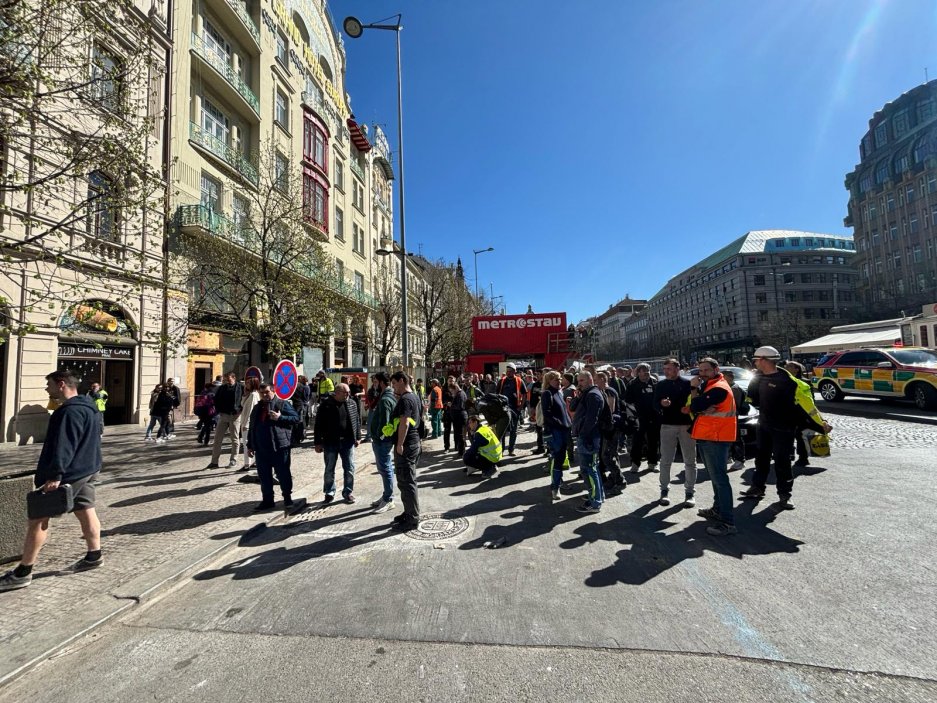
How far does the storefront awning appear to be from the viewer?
83.6ft

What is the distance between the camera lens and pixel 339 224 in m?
29.0

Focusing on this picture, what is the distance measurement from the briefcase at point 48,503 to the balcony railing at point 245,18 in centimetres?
2301

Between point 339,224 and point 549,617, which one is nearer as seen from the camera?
point 549,617

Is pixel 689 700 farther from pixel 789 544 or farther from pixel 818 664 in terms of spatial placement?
pixel 789 544

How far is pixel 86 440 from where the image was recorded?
152 inches

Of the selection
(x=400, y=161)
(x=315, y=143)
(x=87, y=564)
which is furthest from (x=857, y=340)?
(x=87, y=564)

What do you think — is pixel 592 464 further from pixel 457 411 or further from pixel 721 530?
pixel 457 411

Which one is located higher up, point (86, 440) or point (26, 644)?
point (86, 440)

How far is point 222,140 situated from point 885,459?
2382 cm

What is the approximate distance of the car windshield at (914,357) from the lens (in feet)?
43.9

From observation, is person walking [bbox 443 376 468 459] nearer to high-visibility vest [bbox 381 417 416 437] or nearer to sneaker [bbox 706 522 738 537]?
high-visibility vest [bbox 381 417 416 437]

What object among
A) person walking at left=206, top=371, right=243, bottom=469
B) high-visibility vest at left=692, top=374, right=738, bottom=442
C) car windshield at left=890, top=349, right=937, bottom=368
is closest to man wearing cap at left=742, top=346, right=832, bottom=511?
high-visibility vest at left=692, top=374, right=738, bottom=442

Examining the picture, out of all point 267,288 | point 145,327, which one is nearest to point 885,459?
point 267,288

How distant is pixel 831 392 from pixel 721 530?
16.6 meters
